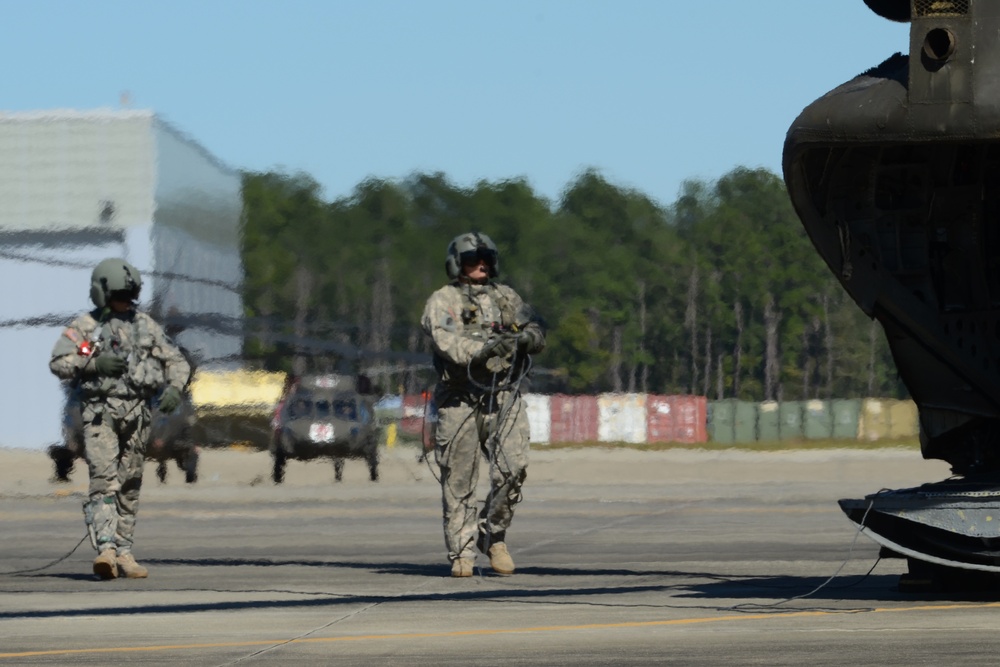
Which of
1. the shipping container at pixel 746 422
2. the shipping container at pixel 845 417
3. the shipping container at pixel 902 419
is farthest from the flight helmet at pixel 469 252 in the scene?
the shipping container at pixel 746 422

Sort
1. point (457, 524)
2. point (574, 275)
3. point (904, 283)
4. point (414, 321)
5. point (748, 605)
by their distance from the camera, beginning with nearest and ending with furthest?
point (748, 605) < point (904, 283) < point (457, 524) < point (414, 321) < point (574, 275)

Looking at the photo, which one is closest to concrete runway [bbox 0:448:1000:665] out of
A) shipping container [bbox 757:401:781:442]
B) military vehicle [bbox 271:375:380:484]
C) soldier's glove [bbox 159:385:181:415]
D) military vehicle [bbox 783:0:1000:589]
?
military vehicle [bbox 783:0:1000:589]

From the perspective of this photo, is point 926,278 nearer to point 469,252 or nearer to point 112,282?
point 469,252

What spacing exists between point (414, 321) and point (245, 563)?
45.6 meters

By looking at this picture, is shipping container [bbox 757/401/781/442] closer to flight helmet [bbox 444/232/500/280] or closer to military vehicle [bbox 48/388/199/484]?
military vehicle [bbox 48/388/199/484]

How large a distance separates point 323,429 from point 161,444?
272 cm

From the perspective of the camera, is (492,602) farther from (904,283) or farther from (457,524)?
(904,283)

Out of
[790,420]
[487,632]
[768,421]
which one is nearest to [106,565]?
[487,632]

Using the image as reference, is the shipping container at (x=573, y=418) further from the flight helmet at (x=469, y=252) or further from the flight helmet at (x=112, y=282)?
the flight helmet at (x=469, y=252)

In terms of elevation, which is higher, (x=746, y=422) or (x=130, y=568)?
(x=746, y=422)

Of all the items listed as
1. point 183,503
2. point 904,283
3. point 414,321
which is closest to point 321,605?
point 904,283

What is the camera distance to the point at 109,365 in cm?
1169

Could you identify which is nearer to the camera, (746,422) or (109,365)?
(109,365)

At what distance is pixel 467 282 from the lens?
1168cm
